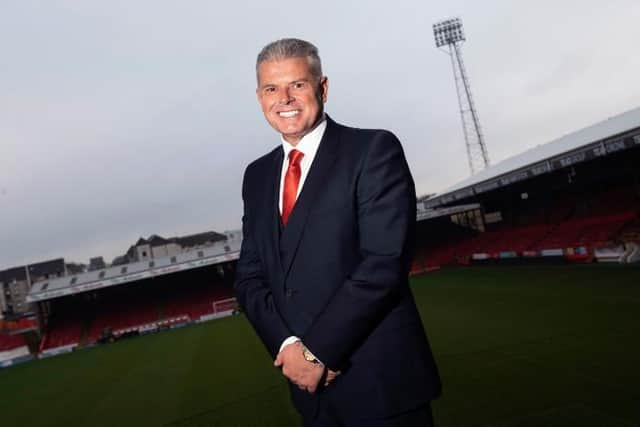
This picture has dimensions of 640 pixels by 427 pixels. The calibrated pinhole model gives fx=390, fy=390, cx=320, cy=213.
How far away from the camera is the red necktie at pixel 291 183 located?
64.8 inches

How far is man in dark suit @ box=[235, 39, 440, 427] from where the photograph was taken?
1.37 m

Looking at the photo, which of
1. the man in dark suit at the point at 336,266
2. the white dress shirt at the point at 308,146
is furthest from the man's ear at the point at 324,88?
the white dress shirt at the point at 308,146

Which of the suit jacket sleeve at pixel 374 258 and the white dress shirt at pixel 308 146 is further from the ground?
the white dress shirt at pixel 308 146

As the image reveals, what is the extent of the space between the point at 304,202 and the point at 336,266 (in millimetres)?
279

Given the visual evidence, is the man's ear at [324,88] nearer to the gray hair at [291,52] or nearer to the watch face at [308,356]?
the gray hair at [291,52]

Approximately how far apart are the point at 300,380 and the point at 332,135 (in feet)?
3.18

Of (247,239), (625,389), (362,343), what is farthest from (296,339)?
(625,389)

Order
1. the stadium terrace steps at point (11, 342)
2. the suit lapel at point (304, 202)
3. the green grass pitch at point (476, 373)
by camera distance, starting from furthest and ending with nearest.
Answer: the stadium terrace steps at point (11, 342) < the green grass pitch at point (476, 373) < the suit lapel at point (304, 202)

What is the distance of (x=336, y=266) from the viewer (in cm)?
148

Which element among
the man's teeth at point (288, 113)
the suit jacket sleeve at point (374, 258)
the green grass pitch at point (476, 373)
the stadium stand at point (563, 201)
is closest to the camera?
the suit jacket sleeve at point (374, 258)

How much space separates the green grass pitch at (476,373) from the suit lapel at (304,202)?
3.66m

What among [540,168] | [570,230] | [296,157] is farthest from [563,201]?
[296,157]

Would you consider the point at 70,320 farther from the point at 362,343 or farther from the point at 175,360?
the point at 362,343

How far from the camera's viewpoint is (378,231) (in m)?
1.42
